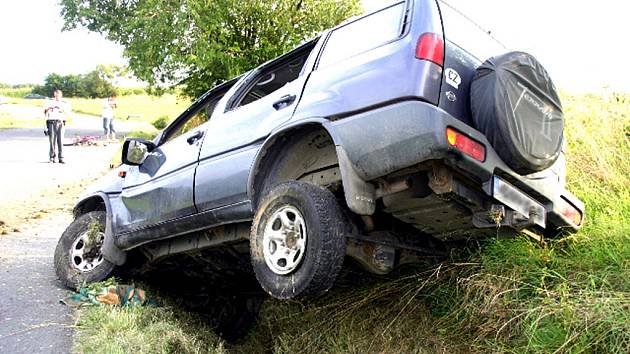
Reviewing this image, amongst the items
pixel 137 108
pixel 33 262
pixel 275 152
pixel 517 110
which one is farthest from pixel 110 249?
pixel 137 108

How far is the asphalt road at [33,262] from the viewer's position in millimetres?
4113

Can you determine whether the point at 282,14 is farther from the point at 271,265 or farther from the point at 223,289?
the point at 271,265

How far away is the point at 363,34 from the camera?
3.39 m

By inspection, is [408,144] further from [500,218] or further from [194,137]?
[194,137]

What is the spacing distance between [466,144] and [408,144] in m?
0.28

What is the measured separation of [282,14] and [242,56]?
1823 millimetres

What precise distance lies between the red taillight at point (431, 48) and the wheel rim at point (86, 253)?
3776 mm

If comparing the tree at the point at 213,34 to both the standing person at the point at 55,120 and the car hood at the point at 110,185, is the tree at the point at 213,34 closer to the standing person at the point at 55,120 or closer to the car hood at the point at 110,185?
the standing person at the point at 55,120

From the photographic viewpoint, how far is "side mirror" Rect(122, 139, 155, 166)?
16.3 ft

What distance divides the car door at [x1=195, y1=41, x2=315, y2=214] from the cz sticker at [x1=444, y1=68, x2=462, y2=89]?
972 mm

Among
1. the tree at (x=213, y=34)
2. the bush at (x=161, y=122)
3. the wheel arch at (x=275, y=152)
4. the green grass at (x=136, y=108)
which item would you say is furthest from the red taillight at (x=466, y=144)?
the green grass at (x=136, y=108)

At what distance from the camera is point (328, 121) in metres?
3.17

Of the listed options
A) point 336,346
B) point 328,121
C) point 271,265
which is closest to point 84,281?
point 336,346

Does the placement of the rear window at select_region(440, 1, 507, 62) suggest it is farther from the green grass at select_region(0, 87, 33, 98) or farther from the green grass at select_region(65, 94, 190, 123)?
the green grass at select_region(0, 87, 33, 98)
